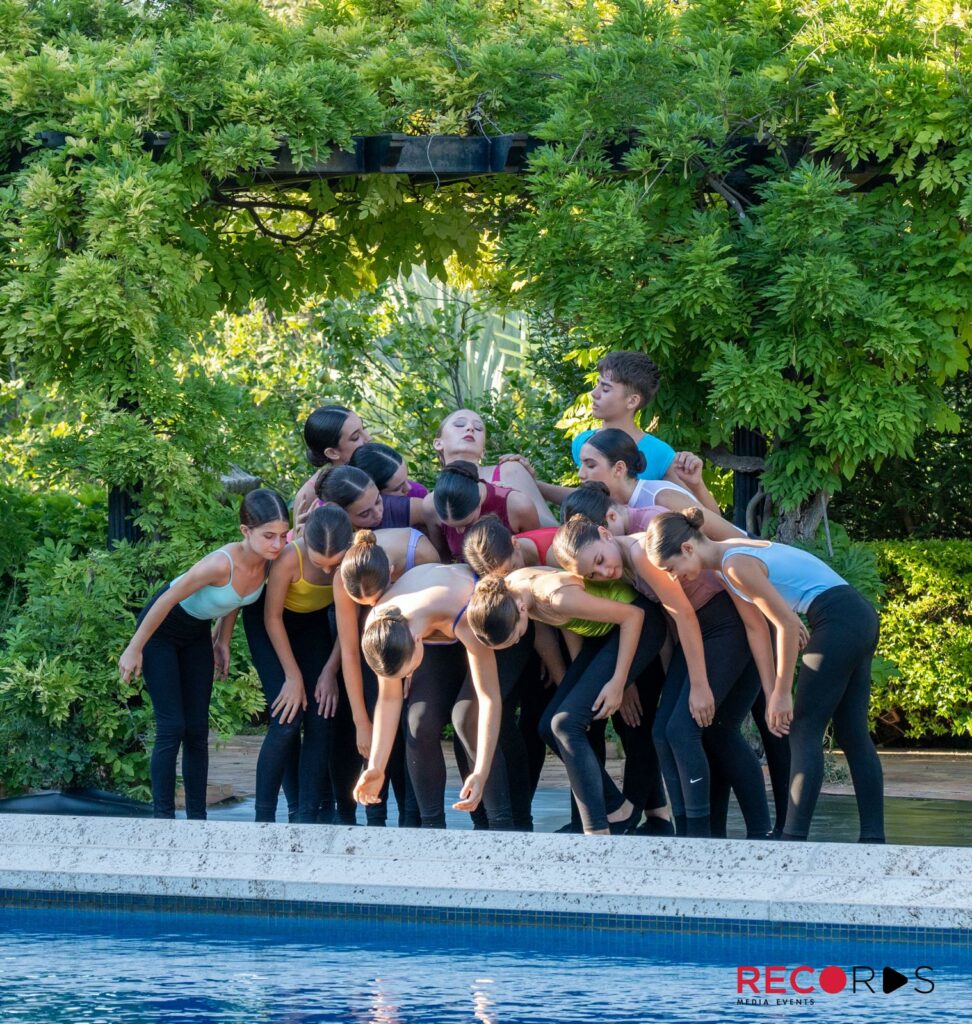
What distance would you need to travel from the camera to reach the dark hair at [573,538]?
5.27 meters

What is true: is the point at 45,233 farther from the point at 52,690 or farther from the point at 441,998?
the point at 441,998

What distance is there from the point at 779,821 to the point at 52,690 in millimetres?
3081

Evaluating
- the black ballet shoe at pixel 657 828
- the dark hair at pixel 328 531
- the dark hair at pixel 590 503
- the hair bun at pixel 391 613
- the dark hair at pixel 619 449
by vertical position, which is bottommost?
the black ballet shoe at pixel 657 828

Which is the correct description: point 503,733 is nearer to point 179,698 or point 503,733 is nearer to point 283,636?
point 283,636

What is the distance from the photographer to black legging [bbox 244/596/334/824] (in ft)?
19.3

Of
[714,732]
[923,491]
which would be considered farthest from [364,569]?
[923,491]

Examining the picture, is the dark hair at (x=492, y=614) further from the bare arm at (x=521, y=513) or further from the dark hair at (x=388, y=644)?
the bare arm at (x=521, y=513)

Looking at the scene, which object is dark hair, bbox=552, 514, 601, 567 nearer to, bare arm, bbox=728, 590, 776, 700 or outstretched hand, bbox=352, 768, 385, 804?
bare arm, bbox=728, 590, 776, 700

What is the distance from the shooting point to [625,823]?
19.7 feet

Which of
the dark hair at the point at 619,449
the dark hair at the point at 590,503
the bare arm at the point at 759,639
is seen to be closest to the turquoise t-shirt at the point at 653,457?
the dark hair at the point at 619,449

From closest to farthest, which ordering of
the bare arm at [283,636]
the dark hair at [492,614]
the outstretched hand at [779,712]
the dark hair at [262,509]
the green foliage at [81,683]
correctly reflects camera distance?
1. the dark hair at [492,614]
2. the outstretched hand at [779,712]
3. the dark hair at [262,509]
4. the bare arm at [283,636]
5. the green foliage at [81,683]

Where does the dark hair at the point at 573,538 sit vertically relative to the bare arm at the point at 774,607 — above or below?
above

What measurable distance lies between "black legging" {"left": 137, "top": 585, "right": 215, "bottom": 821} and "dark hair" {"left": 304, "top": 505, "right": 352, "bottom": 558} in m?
0.74
